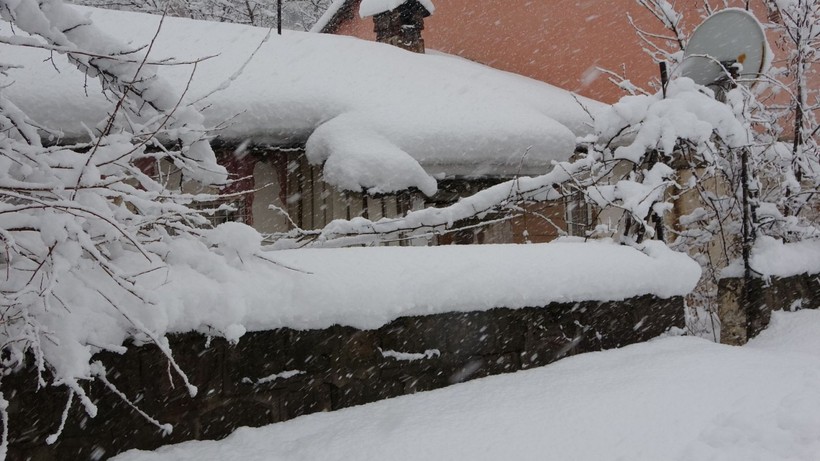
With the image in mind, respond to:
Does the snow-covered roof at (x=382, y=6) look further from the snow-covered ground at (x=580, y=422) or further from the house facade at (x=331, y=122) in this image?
the snow-covered ground at (x=580, y=422)

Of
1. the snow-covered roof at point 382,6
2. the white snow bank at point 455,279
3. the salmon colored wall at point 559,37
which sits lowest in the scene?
the white snow bank at point 455,279

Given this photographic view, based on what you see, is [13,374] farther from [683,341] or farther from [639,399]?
[683,341]

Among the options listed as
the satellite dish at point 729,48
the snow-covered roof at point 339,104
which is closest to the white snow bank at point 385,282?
the snow-covered roof at point 339,104

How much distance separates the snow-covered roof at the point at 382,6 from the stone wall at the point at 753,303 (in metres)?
7.11

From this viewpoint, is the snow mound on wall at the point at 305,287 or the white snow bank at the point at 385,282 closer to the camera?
the snow mound on wall at the point at 305,287

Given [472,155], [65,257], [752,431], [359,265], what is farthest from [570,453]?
[472,155]

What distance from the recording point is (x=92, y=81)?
16.9 ft

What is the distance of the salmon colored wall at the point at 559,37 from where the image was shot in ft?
32.1

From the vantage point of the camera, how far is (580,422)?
88.6 inches

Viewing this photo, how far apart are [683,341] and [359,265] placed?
2.05 m

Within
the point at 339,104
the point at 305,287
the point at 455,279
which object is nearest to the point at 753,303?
the point at 455,279

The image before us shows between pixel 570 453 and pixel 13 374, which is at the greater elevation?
pixel 13 374

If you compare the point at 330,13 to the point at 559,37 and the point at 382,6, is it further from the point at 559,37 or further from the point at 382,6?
the point at 559,37

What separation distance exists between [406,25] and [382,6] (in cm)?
54
